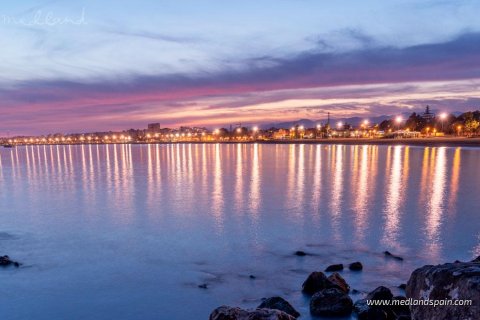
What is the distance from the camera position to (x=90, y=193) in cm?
2489

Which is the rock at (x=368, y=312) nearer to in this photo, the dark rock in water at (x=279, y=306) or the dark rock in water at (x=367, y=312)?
the dark rock in water at (x=367, y=312)

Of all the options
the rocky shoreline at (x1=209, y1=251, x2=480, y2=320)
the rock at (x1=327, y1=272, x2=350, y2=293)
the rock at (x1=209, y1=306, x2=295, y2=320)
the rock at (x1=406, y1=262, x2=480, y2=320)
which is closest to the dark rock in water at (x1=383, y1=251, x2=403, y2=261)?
the rocky shoreline at (x1=209, y1=251, x2=480, y2=320)

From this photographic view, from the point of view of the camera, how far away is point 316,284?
340 inches

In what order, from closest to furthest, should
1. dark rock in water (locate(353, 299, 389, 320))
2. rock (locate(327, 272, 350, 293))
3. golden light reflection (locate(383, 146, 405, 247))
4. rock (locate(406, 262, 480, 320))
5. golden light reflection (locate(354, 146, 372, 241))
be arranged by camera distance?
Answer: rock (locate(406, 262, 480, 320)) → dark rock in water (locate(353, 299, 389, 320)) → rock (locate(327, 272, 350, 293)) → golden light reflection (locate(383, 146, 405, 247)) → golden light reflection (locate(354, 146, 372, 241))

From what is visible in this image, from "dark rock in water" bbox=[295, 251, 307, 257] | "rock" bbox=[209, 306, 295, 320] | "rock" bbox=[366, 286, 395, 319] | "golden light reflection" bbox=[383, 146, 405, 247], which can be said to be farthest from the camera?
"golden light reflection" bbox=[383, 146, 405, 247]

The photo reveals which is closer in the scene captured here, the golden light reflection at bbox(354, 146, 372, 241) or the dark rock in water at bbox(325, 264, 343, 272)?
the dark rock in water at bbox(325, 264, 343, 272)

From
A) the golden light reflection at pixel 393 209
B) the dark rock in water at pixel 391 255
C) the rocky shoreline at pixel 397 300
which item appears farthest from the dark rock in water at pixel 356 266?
the golden light reflection at pixel 393 209

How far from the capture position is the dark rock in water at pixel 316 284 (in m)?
8.56

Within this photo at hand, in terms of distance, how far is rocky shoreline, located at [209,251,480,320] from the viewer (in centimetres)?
370

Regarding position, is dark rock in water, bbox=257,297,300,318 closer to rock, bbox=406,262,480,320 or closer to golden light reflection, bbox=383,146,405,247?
rock, bbox=406,262,480,320

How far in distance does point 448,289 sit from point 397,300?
386 centimetres

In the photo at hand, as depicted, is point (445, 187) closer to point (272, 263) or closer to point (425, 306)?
point (272, 263)

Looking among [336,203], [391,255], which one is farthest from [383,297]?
[336,203]

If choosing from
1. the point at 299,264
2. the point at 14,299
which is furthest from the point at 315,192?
the point at 14,299
